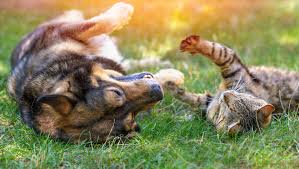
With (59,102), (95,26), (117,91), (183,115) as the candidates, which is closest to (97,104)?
(117,91)

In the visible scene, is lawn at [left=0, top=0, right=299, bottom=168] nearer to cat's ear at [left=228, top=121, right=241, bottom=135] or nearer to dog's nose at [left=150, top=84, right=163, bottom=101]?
cat's ear at [left=228, top=121, right=241, bottom=135]

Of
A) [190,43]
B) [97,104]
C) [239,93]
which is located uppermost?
[190,43]

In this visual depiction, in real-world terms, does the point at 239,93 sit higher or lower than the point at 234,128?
higher

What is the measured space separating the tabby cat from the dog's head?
74cm

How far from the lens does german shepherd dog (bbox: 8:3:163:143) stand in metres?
4.64

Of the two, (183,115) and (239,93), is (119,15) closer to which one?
(183,115)

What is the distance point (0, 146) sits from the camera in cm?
490

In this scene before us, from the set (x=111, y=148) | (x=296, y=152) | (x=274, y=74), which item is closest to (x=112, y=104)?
(x=111, y=148)

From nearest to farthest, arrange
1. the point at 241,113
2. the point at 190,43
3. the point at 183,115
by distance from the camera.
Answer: the point at 241,113
the point at 190,43
the point at 183,115

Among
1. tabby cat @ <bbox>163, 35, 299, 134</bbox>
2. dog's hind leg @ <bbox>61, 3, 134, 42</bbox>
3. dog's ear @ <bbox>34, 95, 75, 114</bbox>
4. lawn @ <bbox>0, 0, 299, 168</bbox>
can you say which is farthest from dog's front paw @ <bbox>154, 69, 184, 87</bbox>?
dog's ear @ <bbox>34, 95, 75, 114</bbox>

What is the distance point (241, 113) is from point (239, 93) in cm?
30

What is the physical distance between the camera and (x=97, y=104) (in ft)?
15.1

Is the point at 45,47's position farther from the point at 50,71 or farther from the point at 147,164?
the point at 147,164

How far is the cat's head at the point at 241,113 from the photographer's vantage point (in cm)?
488
